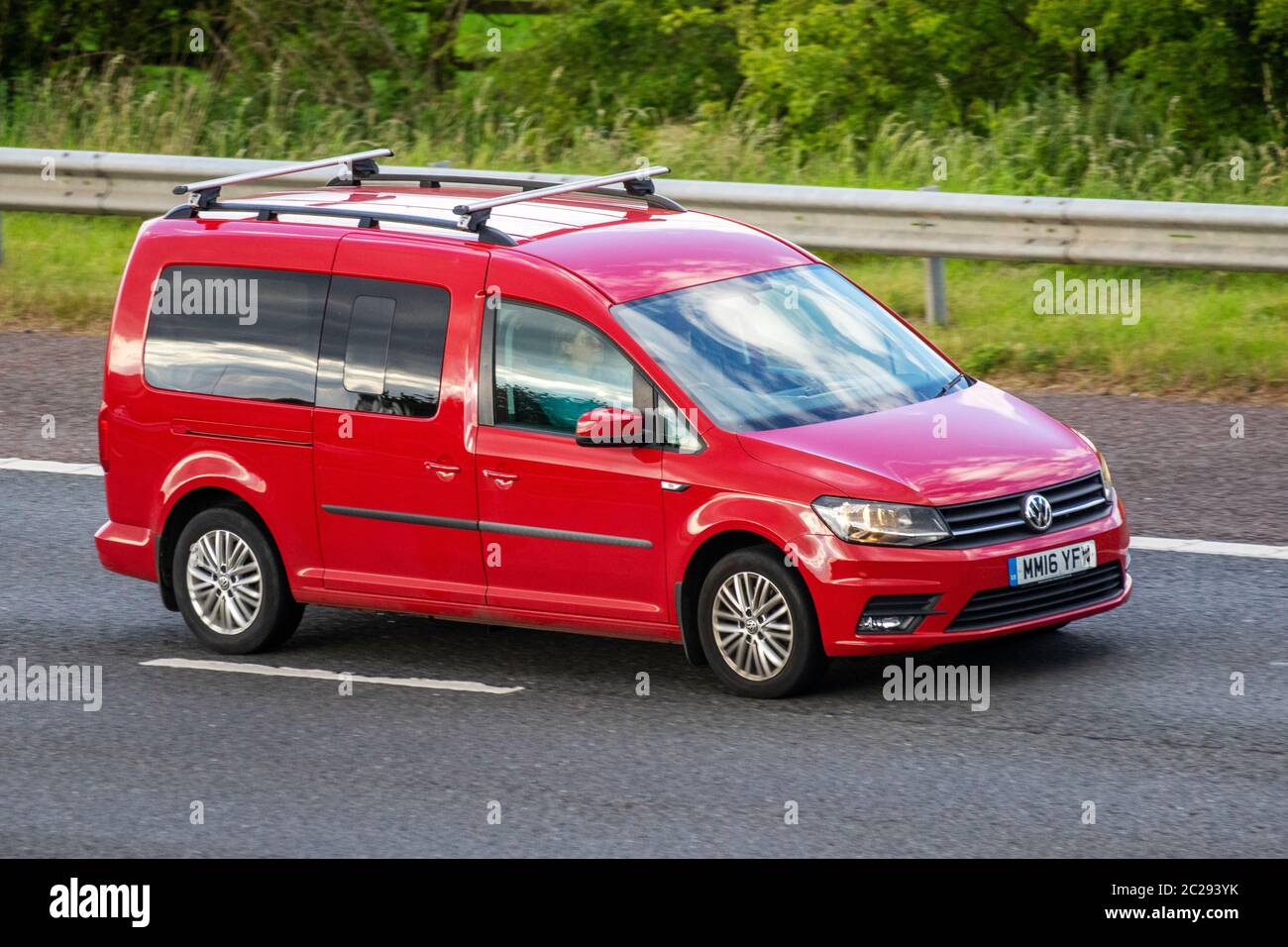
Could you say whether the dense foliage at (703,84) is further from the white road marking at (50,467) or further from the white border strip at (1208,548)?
the white road marking at (50,467)

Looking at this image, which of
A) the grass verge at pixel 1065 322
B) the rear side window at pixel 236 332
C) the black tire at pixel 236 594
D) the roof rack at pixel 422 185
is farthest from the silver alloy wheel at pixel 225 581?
the grass verge at pixel 1065 322

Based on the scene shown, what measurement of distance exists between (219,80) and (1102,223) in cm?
1235

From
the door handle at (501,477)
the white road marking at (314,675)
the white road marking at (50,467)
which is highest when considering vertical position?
the door handle at (501,477)

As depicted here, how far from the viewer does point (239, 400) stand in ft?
29.9

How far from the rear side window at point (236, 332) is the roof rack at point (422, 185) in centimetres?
32

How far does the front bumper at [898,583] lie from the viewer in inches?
305

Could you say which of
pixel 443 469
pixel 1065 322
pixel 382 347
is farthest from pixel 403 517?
pixel 1065 322

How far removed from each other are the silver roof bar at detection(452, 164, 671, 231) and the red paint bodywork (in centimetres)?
9

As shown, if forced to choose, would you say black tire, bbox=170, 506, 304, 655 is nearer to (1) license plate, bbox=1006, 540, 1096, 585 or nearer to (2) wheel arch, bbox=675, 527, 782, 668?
(2) wheel arch, bbox=675, 527, 782, 668

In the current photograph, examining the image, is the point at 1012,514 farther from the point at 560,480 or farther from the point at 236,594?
the point at 236,594

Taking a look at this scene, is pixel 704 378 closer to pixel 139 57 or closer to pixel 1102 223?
pixel 1102 223

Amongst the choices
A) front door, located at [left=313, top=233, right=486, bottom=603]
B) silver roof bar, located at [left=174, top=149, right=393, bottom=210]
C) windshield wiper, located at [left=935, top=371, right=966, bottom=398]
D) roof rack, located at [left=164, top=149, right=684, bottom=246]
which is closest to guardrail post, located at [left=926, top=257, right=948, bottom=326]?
roof rack, located at [left=164, top=149, right=684, bottom=246]

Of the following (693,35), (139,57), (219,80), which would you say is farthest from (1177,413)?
(139,57)
